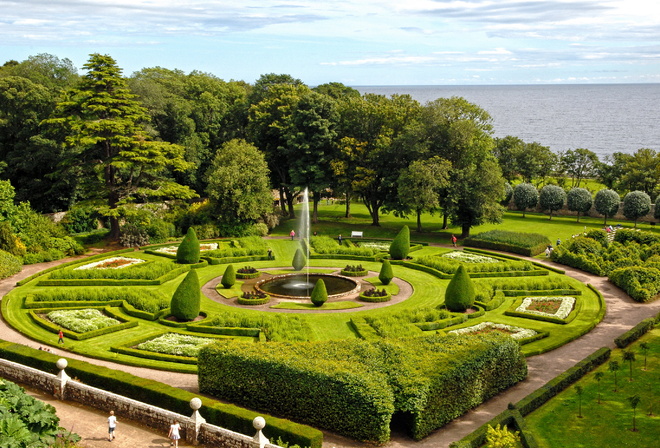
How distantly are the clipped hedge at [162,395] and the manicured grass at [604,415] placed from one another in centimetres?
923

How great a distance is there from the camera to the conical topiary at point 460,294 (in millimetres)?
37781

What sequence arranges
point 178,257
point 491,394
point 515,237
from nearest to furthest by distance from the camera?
point 491,394
point 178,257
point 515,237

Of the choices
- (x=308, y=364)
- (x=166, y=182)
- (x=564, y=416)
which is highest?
(x=166, y=182)

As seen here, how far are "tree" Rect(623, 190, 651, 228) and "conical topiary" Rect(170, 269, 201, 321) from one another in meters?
53.9

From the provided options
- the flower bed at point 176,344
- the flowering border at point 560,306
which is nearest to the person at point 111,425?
the flower bed at point 176,344

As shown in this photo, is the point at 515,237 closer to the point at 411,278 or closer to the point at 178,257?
the point at 411,278

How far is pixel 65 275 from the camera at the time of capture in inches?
1754

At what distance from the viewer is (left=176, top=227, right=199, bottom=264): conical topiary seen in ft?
163

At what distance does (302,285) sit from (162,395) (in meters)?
20.4

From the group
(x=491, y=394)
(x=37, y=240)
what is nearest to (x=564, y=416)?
(x=491, y=394)

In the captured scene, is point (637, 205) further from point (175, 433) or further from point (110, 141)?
point (175, 433)

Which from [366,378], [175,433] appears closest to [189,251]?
[175,433]

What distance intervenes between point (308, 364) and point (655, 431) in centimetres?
1377

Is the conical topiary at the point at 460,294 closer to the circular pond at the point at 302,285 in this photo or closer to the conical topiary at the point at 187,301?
Answer: the circular pond at the point at 302,285
